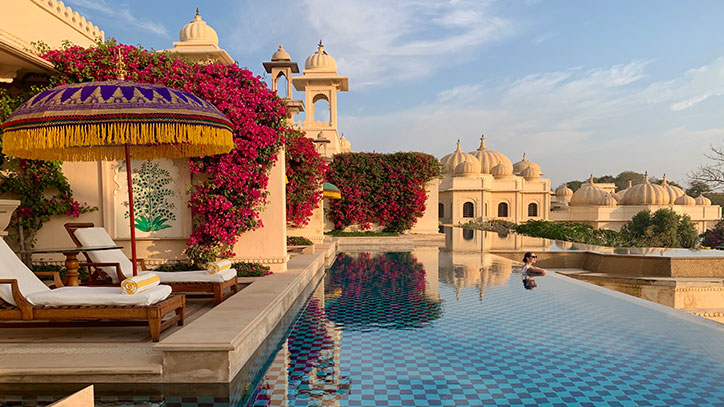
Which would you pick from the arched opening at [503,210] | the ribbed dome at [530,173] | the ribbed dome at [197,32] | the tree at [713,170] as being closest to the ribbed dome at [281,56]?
the ribbed dome at [197,32]

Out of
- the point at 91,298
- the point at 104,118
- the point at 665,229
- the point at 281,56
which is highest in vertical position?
the point at 281,56

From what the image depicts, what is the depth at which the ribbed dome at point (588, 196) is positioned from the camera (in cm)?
3866

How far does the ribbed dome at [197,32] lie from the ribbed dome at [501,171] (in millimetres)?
25654

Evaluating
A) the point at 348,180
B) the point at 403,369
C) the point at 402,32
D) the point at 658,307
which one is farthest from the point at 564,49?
the point at 403,369

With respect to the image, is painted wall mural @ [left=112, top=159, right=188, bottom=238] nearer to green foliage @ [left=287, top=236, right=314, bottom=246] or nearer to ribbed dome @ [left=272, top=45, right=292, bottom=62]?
green foliage @ [left=287, top=236, right=314, bottom=246]

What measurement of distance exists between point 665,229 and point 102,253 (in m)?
36.4

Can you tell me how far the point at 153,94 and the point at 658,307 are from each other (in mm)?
6569

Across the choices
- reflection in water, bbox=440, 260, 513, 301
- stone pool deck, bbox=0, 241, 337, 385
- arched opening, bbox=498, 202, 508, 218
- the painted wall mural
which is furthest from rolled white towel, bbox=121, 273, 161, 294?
arched opening, bbox=498, 202, 508, 218

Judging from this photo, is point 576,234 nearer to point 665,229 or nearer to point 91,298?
point 91,298

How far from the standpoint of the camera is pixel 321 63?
22.8 metres

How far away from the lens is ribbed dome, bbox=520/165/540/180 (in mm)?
40812

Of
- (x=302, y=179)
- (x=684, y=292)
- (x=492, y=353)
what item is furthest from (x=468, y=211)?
(x=492, y=353)

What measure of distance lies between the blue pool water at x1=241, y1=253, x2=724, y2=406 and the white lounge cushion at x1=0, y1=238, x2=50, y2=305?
2321 mm

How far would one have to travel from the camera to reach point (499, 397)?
Answer: 10.4 feet
